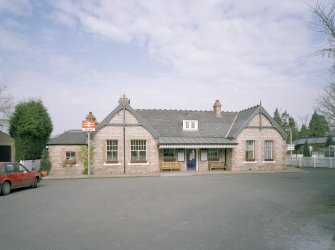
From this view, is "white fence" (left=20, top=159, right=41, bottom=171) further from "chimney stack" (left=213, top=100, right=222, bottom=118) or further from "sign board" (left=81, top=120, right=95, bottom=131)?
"chimney stack" (left=213, top=100, right=222, bottom=118)

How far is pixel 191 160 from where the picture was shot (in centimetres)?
2553

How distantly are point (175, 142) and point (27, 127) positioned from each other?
46.4ft

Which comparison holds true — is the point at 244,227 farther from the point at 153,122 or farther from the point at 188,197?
the point at 153,122

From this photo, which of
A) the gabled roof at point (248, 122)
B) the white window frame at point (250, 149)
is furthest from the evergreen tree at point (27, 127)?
the white window frame at point (250, 149)

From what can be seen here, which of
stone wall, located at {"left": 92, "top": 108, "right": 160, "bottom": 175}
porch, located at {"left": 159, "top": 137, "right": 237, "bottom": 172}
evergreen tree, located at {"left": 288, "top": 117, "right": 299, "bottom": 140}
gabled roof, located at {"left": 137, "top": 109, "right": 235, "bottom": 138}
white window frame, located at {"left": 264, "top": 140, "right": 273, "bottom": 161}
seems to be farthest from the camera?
evergreen tree, located at {"left": 288, "top": 117, "right": 299, "bottom": 140}

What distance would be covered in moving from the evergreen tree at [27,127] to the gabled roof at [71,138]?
1.92m

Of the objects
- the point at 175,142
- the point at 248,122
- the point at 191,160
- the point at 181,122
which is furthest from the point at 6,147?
the point at 248,122

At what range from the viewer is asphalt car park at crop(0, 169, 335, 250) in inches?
243

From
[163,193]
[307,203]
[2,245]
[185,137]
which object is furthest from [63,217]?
[185,137]

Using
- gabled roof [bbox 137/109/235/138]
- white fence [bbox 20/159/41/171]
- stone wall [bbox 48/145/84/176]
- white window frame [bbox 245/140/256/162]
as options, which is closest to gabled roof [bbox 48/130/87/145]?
stone wall [bbox 48/145/84/176]

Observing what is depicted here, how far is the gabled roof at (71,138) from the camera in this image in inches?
891

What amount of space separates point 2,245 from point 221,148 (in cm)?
2255

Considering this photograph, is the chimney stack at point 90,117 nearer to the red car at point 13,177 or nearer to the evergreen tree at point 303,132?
the red car at point 13,177

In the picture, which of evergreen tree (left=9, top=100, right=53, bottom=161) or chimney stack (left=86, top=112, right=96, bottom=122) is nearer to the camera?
evergreen tree (left=9, top=100, right=53, bottom=161)
